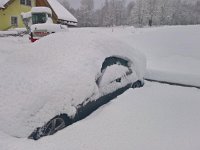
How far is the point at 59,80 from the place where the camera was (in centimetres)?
380

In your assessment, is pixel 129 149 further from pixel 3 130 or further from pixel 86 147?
pixel 3 130

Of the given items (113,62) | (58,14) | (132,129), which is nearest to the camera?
(132,129)

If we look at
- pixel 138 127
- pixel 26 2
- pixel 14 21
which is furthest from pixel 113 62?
pixel 26 2

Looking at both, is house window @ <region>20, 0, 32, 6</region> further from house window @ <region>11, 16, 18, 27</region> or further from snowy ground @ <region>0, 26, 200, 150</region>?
snowy ground @ <region>0, 26, 200, 150</region>

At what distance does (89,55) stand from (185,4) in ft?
273

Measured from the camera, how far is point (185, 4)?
260ft

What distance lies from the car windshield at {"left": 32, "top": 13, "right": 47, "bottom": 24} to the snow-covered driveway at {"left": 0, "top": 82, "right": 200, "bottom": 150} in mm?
17226

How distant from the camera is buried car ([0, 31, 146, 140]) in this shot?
3389 millimetres

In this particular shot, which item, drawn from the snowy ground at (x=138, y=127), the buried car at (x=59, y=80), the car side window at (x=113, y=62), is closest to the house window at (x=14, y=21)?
the buried car at (x=59, y=80)

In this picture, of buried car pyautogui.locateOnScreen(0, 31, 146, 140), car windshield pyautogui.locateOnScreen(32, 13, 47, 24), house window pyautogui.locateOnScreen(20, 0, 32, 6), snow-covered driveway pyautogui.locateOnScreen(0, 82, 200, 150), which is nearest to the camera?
snow-covered driveway pyautogui.locateOnScreen(0, 82, 200, 150)

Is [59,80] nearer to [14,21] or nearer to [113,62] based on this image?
[113,62]

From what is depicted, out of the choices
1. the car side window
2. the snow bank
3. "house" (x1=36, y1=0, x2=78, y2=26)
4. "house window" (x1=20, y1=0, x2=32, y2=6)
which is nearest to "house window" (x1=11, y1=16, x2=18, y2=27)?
"house window" (x1=20, y1=0, x2=32, y2=6)

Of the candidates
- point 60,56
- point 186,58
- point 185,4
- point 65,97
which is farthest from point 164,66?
point 185,4

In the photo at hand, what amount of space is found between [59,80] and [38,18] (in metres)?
17.5
